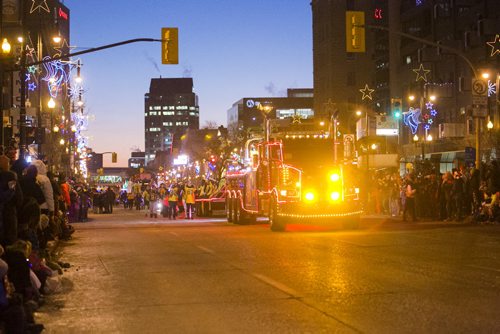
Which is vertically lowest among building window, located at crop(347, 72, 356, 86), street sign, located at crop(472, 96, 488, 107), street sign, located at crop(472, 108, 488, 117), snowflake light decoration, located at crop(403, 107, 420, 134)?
street sign, located at crop(472, 108, 488, 117)

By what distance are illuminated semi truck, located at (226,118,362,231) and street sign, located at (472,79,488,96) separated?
653cm

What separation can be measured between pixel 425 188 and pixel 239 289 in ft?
68.2

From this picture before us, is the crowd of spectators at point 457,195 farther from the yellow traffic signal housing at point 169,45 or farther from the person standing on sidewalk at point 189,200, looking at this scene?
the person standing on sidewalk at point 189,200

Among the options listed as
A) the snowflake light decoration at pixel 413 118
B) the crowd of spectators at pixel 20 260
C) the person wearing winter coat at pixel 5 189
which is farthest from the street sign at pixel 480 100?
the snowflake light decoration at pixel 413 118

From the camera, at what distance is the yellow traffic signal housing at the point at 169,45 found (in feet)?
79.9

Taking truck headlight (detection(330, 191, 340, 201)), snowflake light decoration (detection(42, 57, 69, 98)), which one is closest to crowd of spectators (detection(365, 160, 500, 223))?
truck headlight (detection(330, 191, 340, 201))

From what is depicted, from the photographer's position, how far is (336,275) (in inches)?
473

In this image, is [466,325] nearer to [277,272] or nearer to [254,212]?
[277,272]

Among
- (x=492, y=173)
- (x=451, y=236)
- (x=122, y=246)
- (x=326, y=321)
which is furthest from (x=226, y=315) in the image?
(x=492, y=173)

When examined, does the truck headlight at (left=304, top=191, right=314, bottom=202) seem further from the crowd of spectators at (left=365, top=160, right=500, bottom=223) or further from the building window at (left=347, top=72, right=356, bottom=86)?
the building window at (left=347, top=72, right=356, bottom=86)

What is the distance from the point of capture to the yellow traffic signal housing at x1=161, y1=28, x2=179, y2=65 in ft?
79.9

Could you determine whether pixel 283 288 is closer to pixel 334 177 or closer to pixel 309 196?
pixel 309 196

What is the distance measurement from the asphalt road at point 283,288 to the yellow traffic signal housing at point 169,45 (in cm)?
768

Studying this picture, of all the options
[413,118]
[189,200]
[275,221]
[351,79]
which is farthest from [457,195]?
[351,79]
